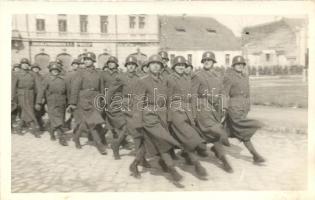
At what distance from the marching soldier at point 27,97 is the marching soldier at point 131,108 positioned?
4.72 feet

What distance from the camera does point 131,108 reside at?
5.09 m

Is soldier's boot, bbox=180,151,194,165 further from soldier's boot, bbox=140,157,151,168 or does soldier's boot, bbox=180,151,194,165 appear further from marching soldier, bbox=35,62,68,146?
marching soldier, bbox=35,62,68,146

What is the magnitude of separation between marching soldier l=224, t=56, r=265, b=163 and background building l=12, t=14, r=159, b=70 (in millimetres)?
960

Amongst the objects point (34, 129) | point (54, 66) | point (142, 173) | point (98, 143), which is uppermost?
point (54, 66)

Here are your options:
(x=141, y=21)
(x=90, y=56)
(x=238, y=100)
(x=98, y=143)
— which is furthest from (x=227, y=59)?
(x=98, y=143)

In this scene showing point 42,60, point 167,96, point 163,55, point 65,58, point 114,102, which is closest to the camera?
point 167,96

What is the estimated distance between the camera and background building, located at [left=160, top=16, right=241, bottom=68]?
5141 mm

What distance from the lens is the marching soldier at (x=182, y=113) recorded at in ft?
15.6

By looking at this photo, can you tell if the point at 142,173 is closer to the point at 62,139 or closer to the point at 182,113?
the point at 182,113

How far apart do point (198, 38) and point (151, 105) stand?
3.75ft

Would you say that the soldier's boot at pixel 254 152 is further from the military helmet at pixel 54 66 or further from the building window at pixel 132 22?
the military helmet at pixel 54 66

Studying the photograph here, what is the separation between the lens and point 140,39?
17.6 ft

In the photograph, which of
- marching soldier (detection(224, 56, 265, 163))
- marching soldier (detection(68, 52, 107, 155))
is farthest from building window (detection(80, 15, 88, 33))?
marching soldier (detection(224, 56, 265, 163))

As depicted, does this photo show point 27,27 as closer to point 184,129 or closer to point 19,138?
point 19,138
